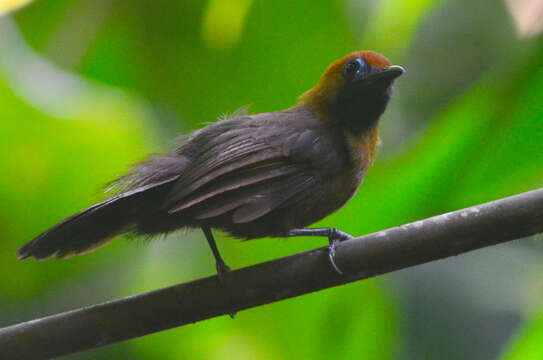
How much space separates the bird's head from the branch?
3.49 feet

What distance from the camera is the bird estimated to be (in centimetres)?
263

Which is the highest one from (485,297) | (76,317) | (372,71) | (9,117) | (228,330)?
(372,71)

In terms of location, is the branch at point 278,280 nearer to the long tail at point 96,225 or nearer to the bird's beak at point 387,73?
the long tail at point 96,225

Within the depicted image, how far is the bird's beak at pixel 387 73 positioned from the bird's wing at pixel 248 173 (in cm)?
34

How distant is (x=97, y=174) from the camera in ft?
13.0

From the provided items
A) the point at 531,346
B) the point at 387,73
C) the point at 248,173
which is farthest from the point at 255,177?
the point at 531,346

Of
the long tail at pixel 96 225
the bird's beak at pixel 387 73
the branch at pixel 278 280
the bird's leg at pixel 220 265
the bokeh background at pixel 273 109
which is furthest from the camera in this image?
the bokeh background at pixel 273 109

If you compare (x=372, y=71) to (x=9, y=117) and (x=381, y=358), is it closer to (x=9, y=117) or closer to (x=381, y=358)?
(x=381, y=358)

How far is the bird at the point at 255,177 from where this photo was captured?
263cm

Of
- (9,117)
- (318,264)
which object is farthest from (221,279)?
(9,117)

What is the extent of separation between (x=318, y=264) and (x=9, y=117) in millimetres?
2383

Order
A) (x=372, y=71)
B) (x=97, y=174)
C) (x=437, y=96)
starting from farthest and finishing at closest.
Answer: (x=437, y=96) < (x=97, y=174) < (x=372, y=71)

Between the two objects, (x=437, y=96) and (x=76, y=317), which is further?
(x=437, y=96)

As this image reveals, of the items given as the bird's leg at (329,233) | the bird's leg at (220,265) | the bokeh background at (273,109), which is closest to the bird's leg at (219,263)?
the bird's leg at (220,265)
